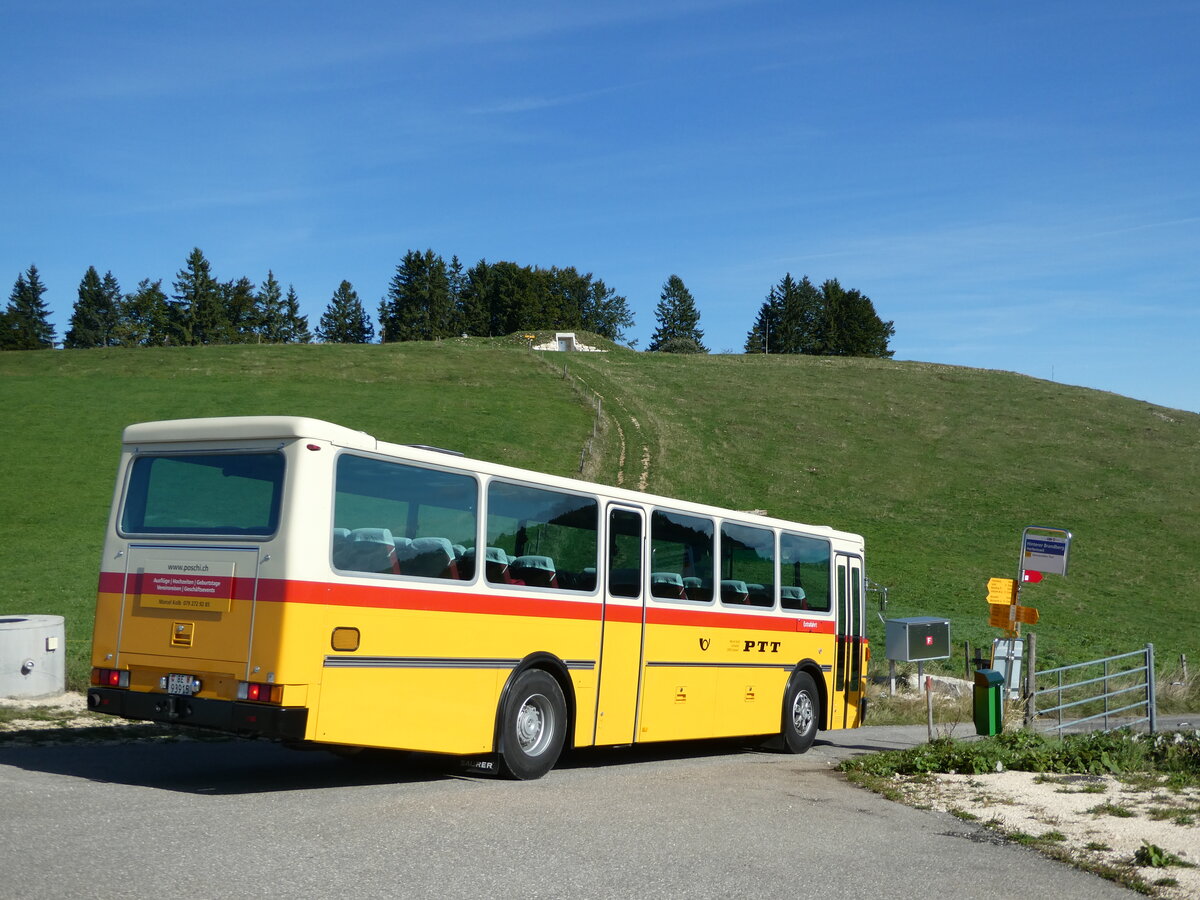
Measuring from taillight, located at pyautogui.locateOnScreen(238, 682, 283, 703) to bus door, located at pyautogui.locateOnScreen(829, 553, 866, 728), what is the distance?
9476 millimetres

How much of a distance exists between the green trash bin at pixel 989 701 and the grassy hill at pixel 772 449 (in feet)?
48.8

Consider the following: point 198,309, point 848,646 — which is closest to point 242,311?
point 198,309

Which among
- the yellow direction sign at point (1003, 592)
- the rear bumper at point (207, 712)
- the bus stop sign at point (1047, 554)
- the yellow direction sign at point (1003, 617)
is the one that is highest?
the bus stop sign at point (1047, 554)

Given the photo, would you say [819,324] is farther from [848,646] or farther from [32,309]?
[848,646]

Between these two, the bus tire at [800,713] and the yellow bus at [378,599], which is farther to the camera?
the bus tire at [800,713]

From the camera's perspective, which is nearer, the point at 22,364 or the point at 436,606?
the point at 436,606

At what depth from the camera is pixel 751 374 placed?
7856 centimetres

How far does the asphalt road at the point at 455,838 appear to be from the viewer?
6.37 meters

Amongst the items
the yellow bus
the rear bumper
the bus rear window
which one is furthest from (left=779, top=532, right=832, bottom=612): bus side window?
the rear bumper

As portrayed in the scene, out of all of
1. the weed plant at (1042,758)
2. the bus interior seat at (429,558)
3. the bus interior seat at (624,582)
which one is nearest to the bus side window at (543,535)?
the bus interior seat at (624,582)

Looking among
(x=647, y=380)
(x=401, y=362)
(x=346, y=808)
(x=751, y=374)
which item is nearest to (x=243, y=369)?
(x=401, y=362)

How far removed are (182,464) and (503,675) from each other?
3.26 metres

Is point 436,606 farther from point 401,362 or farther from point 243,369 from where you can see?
point 401,362

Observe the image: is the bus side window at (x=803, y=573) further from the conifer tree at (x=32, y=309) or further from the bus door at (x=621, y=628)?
the conifer tree at (x=32, y=309)
